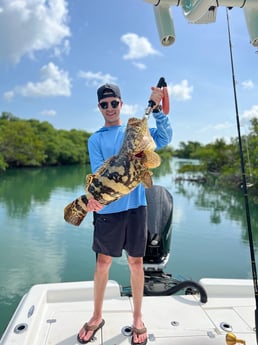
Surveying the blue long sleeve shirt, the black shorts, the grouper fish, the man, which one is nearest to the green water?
the man

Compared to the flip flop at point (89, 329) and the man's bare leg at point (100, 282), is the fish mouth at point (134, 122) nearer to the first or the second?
the man's bare leg at point (100, 282)

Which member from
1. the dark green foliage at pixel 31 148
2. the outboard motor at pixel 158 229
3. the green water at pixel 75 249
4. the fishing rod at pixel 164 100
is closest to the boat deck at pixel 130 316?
the outboard motor at pixel 158 229

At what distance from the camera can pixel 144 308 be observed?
2.57 metres

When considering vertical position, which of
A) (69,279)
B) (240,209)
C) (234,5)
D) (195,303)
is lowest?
(240,209)

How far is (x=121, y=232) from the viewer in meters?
2.22

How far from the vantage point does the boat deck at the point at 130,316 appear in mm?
2145

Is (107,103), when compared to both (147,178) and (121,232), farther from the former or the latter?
(121,232)

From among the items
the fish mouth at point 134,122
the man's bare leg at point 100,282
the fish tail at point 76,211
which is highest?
the fish mouth at point 134,122

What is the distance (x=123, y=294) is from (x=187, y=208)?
1191cm

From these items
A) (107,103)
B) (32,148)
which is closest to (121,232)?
(107,103)

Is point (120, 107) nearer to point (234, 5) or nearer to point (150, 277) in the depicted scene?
point (234, 5)

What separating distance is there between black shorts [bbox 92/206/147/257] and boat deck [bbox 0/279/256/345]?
59cm

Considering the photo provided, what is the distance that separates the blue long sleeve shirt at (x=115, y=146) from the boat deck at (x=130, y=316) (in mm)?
907

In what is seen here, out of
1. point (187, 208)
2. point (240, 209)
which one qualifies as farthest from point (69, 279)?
point (240, 209)
